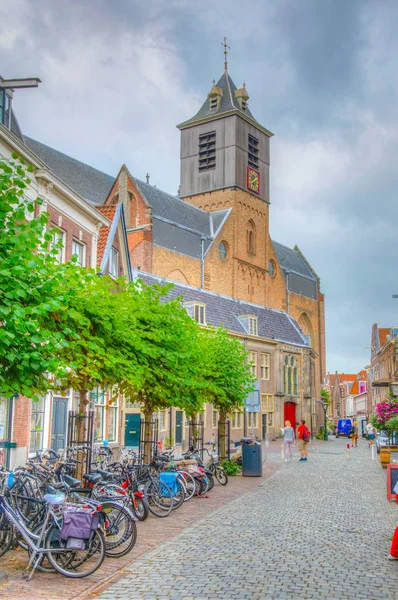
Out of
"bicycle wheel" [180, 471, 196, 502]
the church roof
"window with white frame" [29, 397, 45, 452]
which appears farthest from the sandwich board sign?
the church roof

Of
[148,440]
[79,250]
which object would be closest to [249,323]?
[79,250]

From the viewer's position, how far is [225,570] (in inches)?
295

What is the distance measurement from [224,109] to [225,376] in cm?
4895

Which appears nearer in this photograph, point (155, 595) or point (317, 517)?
point (155, 595)

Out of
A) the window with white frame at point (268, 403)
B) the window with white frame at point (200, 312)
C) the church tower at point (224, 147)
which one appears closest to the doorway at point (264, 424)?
the window with white frame at point (268, 403)

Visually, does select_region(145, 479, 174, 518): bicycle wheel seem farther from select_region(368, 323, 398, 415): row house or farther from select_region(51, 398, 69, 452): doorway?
select_region(368, 323, 398, 415): row house

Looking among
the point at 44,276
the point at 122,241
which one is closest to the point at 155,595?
the point at 44,276

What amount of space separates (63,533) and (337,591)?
3.01 metres

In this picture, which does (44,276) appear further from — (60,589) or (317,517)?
(317,517)

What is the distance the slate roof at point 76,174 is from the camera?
170 feet

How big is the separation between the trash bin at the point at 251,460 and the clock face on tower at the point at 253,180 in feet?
151

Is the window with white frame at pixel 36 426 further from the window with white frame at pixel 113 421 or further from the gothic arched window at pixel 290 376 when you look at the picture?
the gothic arched window at pixel 290 376

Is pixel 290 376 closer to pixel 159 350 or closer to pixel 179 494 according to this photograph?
pixel 159 350

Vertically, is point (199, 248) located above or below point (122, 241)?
above
